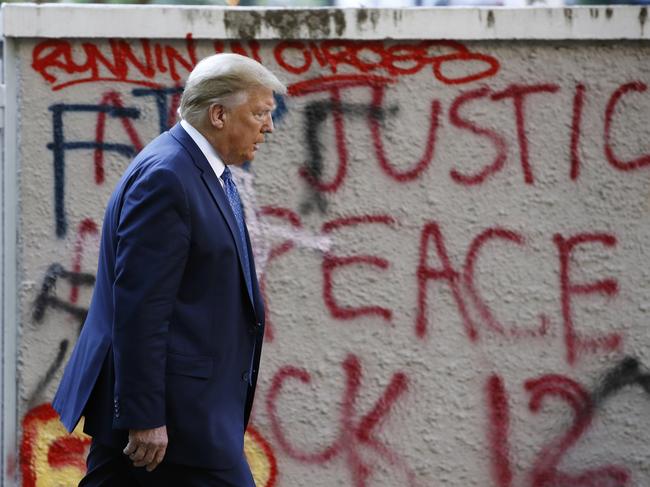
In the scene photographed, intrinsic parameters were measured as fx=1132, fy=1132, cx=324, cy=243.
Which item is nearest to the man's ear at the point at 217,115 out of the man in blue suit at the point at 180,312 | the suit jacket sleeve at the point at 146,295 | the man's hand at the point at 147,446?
the man in blue suit at the point at 180,312

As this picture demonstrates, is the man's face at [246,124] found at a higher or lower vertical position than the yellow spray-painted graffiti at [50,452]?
higher

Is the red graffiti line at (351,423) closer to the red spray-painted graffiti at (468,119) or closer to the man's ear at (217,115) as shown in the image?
the red spray-painted graffiti at (468,119)

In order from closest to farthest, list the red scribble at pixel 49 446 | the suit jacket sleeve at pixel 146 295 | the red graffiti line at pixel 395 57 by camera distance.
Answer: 1. the suit jacket sleeve at pixel 146 295
2. the red graffiti line at pixel 395 57
3. the red scribble at pixel 49 446

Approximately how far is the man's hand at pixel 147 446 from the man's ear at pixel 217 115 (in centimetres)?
80

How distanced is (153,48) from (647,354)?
212 centimetres

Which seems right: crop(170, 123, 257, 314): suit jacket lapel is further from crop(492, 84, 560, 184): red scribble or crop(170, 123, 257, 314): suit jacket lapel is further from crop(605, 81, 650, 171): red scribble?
crop(605, 81, 650, 171): red scribble

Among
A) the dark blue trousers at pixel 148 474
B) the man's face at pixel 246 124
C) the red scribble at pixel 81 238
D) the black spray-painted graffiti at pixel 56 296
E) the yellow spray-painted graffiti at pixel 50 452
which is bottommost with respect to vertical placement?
the yellow spray-painted graffiti at pixel 50 452

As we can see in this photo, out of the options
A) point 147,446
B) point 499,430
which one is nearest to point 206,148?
point 147,446

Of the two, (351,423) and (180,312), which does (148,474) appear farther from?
(351,423)

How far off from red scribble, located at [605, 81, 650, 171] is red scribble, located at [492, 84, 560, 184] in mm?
207

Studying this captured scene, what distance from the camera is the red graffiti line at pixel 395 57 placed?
4.10 m

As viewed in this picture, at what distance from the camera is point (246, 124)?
3016 millimetres

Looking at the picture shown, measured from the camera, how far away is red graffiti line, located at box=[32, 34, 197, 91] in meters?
4.12

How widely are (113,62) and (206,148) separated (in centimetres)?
127
